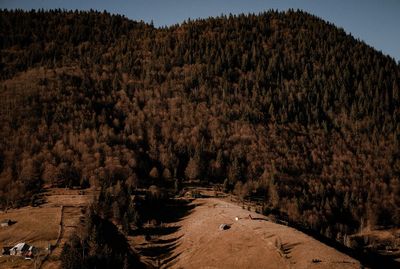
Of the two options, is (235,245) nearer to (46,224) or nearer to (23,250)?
(23,250)

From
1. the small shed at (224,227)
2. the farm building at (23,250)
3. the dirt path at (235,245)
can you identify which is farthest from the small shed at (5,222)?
the small shed at (224,227)

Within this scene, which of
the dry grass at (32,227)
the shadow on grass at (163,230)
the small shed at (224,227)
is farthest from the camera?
the small shed at (224,227)

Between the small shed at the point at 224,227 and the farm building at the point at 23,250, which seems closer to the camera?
the farm building at the point at 23,250

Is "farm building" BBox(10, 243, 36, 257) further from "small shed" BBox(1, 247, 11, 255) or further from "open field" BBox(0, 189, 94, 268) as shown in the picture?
"open field" BBox(0, 189, 94, 268)

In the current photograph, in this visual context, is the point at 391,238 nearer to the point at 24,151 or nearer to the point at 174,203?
the point at 174,203

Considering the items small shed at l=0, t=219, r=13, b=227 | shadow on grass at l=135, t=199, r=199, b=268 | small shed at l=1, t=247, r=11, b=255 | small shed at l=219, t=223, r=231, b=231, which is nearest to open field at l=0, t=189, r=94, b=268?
small shed at l=0, t=219, r=13, b=227

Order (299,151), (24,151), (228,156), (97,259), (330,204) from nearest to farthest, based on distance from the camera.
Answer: (97,259) → (330,204) → (24,151) → (228,156) → (299,151)

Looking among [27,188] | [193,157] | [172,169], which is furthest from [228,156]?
[27,188]

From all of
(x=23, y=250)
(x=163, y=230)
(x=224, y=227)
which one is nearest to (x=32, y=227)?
(x=23, y=250)

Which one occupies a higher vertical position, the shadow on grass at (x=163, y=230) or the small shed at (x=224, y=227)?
the small shed at (x=224, y=227)

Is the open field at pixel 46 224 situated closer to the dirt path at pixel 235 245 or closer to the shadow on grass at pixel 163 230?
the shadow on grass at pixel 163 230
